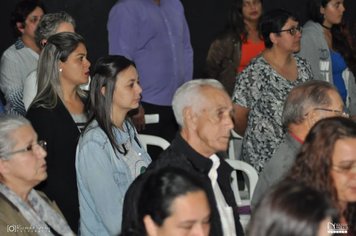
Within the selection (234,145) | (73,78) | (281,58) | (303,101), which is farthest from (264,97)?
(73,78)

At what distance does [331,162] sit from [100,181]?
1.26 metres

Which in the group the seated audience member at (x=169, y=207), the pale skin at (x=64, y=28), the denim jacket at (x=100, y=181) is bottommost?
the denim jacket at (x=100, y=181)

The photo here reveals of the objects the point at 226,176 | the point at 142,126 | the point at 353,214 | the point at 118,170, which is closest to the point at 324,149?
the point at 353,214

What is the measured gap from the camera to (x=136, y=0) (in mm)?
5734

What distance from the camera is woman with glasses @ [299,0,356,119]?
20.9ft

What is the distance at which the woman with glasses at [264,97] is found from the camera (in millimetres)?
5273

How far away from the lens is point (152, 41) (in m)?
5.83

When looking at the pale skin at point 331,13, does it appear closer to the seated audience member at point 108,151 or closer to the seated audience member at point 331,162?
the seated audience member at point 108,151

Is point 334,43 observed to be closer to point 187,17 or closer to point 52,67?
point 187,17

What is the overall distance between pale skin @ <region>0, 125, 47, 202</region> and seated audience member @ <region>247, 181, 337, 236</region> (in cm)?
149

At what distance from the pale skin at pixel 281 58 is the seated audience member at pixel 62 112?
1.04 metres

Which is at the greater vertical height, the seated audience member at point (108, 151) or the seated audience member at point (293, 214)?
the seated audience member at point (293, 214)

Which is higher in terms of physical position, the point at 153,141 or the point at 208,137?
the point at 208,137

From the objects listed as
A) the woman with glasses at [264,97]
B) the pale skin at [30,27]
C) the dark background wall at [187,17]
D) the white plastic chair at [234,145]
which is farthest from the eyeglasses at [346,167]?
the dark background wall at [187,17]
